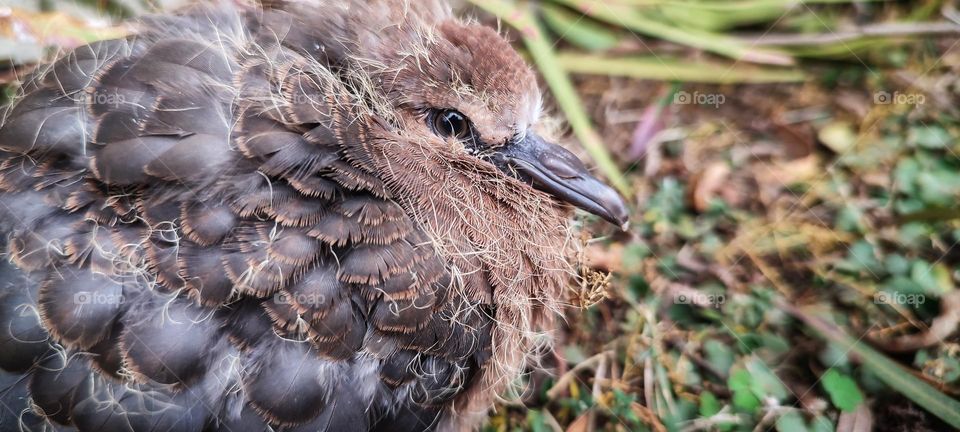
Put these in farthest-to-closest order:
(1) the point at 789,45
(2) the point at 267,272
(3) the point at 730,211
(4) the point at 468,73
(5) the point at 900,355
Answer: (1) the point at 789,45
(3) the point at 730,211
(5) the point at 900,355
(4) the point at 468,73
(2) the point at 267,272

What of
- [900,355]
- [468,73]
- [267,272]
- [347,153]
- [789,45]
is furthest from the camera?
[789,45]

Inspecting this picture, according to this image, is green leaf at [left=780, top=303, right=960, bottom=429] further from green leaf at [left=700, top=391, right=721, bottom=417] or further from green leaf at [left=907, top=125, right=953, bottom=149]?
green leaf at [left=907, top=125, right=953, bottom=149]

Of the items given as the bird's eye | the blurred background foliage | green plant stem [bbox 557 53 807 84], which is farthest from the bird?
green plant stem [bbox 557 53 807 84]

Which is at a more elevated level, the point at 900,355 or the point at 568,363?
the point at 900,355

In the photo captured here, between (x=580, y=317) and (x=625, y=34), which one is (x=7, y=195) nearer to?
(x=580, y=317)

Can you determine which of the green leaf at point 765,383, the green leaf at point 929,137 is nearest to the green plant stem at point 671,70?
the green leaf at point 929,137

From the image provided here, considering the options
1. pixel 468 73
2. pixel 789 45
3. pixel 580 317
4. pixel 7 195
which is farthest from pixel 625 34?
pixel 7 195

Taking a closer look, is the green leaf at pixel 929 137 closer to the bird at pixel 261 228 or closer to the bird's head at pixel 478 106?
the bird's head at pixel 478 106

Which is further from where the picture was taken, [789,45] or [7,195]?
[789,45]
